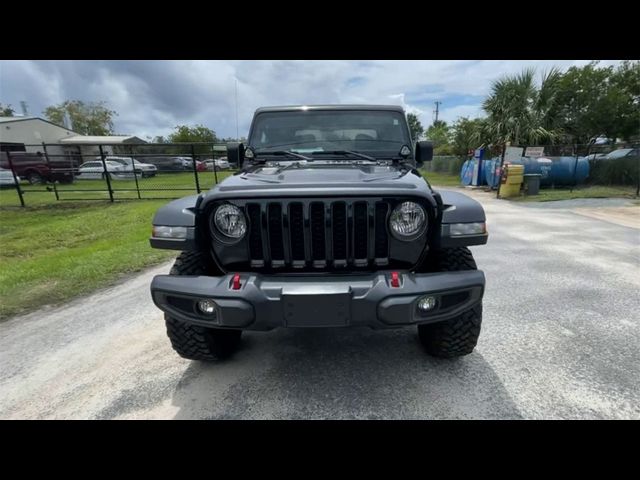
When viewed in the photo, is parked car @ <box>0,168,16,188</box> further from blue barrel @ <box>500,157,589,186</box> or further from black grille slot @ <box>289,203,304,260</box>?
blue barrel @ <box>500,157,589,186</box>

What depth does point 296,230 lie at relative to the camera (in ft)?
6.70

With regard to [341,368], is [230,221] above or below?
above

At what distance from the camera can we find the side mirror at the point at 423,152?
326 centimetres

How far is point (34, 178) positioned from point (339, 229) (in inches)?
835

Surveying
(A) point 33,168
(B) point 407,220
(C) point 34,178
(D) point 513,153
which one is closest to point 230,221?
(B) point 407,220

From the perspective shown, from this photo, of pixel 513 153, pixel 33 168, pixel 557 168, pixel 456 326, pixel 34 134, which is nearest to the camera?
pixel 456 326

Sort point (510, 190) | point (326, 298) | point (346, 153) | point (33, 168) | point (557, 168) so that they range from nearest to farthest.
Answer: point (326, 298)
point (346, 153)
point (510, 190)
point (557, 168)
point (33, 168)

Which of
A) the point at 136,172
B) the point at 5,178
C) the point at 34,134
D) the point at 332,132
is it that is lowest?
the point at 5,178

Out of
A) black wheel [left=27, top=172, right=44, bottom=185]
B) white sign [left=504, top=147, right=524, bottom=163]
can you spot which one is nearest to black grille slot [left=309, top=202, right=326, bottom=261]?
white sign [left=504, top=147, right=524, bottom=163]

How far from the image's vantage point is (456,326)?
2.28 metres

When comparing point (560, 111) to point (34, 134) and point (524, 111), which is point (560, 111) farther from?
point (34, 134)

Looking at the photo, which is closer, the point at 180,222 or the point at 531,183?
the point at 180,222

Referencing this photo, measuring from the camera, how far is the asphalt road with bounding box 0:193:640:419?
2078mm

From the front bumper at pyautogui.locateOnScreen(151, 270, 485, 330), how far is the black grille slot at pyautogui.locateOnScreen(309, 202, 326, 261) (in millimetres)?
180
